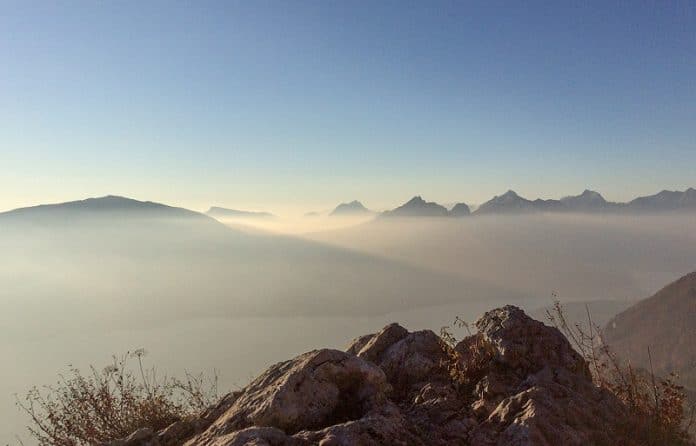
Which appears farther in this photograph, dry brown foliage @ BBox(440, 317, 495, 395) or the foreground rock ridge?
dry brown foliage @ BBox(440, 317, 495, 395)

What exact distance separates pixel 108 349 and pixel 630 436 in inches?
7937

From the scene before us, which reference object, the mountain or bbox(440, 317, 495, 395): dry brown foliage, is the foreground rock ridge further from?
the mountain

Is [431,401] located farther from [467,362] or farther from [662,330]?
[662,330]

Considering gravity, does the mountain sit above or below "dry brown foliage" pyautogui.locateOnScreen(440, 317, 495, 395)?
below

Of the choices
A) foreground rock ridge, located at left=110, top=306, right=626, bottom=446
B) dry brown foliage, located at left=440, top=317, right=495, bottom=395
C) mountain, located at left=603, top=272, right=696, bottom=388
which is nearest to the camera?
foreground rock ridge, located at left=110, top=306, right=626, bottom=446

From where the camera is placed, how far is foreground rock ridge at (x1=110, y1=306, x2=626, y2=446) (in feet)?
12.9

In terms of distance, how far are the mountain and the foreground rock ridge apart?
83.4 metres

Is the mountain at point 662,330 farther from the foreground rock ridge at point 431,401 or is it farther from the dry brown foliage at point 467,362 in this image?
the dry brown foliage at point 467,362

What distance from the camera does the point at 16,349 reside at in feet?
595

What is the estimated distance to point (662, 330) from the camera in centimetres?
9381

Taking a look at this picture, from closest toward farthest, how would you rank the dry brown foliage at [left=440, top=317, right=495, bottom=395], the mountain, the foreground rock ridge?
the foreground rock ridge, the dry brown foliage at [left=440, top=317, right=495, bottom=395], the mountain

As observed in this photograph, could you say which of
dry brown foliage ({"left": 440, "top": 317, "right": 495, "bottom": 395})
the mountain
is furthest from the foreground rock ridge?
the mountain

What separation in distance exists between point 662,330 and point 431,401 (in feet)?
372

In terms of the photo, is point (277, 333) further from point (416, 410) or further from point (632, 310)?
point (416, 410)
